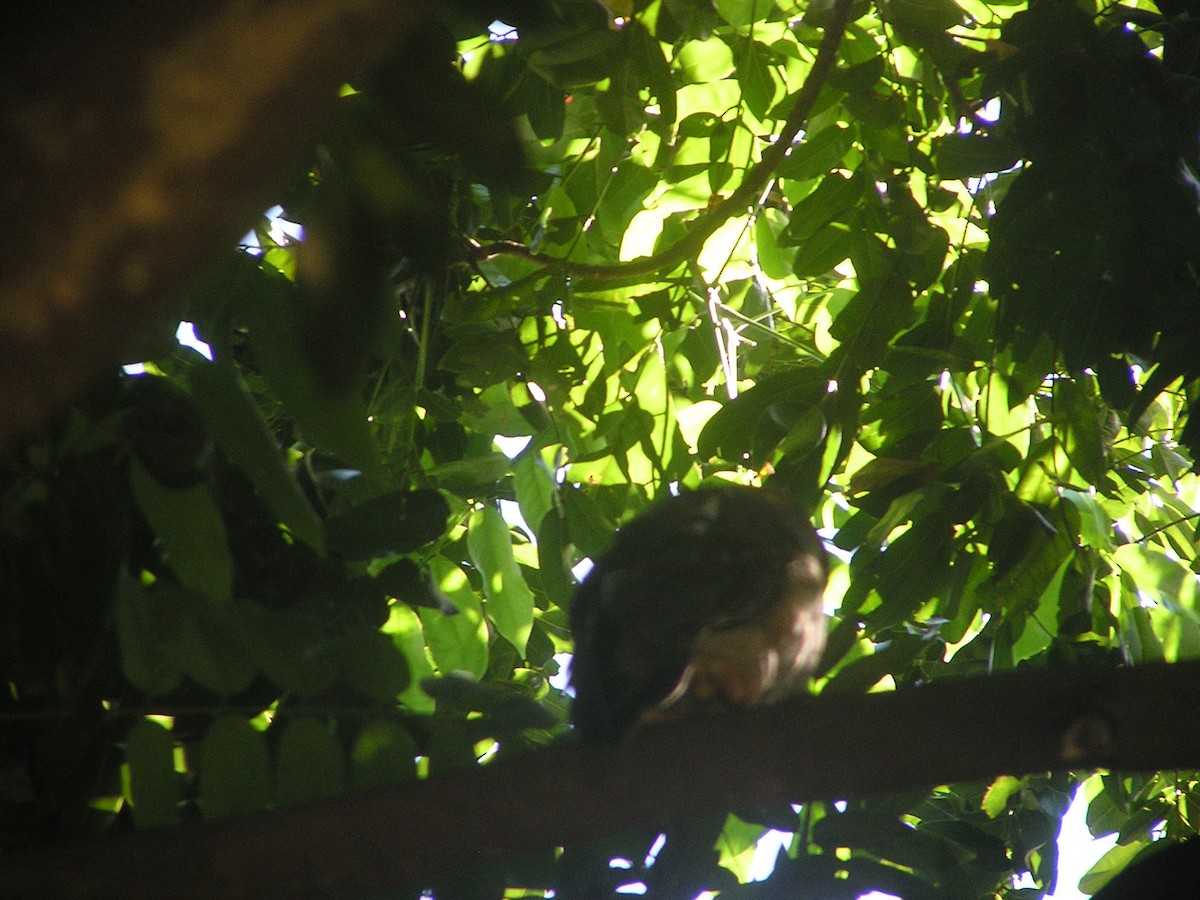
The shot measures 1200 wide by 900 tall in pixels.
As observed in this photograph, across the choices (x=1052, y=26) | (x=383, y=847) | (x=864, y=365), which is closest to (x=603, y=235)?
(x=864, y=365)

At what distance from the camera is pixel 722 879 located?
1760 millimetres

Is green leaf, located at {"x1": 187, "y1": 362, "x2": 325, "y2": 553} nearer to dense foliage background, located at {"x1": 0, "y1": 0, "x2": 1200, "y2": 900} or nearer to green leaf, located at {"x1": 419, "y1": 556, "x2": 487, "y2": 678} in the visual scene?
dense foliage background, located at {"x1": 0, "y1": 0, "x2": 1200, "y2": 900}

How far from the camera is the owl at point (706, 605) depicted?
5.79 feet

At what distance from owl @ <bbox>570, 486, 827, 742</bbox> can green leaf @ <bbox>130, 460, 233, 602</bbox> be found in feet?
1.92

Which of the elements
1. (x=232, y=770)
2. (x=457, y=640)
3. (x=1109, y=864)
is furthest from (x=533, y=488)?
(x=1109, y=864)

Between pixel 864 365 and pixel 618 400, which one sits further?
pixel 618 400

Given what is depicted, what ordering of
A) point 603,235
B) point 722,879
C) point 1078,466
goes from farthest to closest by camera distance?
point 603,235 < point 1078,466 < point 722,879

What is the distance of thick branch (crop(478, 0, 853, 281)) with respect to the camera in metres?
2.15

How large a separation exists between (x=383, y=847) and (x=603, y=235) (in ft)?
5.22

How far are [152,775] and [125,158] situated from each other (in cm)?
102

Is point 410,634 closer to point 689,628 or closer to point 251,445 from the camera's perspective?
point 689,628

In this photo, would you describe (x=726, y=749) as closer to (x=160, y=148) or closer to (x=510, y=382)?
(x=160, y=148)

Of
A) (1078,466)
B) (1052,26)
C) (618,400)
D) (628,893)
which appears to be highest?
(1052,26)

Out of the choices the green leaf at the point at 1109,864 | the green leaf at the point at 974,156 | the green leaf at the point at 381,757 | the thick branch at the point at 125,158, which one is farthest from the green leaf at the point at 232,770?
the green leaf at the point at 1109,864
